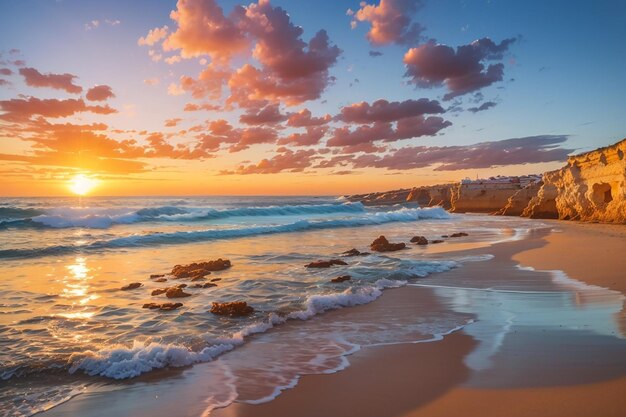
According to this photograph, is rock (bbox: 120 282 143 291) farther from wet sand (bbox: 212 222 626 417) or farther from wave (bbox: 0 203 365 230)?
wave (bbox: 0 203 365 230)

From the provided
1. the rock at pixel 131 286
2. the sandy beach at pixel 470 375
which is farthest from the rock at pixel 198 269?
the sandy beach at pixel 470 375

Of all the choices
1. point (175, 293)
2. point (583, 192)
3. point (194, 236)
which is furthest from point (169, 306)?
point (583, 192)

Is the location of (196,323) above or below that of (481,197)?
below

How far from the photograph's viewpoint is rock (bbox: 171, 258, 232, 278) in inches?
457

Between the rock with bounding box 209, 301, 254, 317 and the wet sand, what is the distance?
2.77 m

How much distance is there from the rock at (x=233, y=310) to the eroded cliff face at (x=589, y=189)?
22230 millimetres

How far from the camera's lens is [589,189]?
25375 mm

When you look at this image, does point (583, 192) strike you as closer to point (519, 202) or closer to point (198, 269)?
point (519, 202)

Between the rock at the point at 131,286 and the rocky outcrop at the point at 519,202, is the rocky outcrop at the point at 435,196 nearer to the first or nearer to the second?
the rocky outcrop at the point at 519,202

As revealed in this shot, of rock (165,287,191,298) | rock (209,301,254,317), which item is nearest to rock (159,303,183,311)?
rock (165,287,191,298)

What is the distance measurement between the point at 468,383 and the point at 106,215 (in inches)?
1521

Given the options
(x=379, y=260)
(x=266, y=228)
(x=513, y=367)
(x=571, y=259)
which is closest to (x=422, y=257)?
(x=379, y=260)

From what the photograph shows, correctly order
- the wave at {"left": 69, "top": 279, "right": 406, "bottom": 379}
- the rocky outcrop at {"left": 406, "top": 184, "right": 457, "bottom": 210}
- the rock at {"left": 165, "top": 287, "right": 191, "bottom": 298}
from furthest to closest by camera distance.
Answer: the rocky outcrop at {"left": 406, "top": 184, "right": 457, "bottom": 210}, the rock at {"left": 165, "top": 287, "right": 191, "bottom": 298}, the wave at {"left": 69, "top": 279, "right": 406, "bottom": 379}

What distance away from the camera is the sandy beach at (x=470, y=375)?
374 cm
